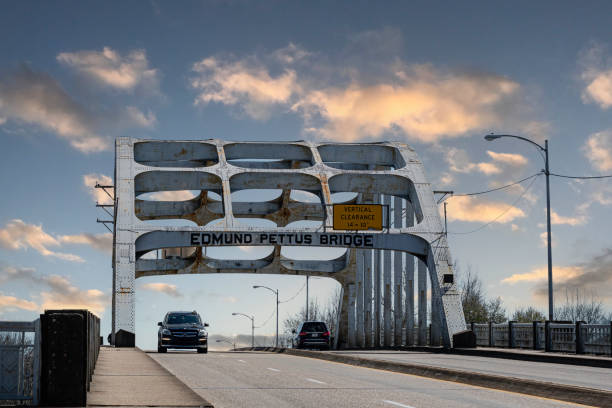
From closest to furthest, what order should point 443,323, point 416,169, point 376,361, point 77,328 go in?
1. point 77,328
2. point 376,361
3. point 443,323
4. point 416,169

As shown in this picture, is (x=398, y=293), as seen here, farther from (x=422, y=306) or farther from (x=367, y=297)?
(x=367, y=297)

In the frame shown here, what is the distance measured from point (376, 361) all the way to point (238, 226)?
902 inches

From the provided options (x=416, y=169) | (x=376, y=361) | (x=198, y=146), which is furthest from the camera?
(x=198, y=146)

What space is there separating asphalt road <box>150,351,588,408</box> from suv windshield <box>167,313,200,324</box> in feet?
55.9

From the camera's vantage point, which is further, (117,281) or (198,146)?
(198,146)

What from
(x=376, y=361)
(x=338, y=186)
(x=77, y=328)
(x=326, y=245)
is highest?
(x=338, y=186)

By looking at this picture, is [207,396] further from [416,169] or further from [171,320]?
[416,169]

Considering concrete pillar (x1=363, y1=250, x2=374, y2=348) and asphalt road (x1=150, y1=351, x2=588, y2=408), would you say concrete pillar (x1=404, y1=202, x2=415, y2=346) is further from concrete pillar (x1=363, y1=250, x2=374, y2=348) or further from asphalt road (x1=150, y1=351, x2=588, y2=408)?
asphalt road (x1=150, y1=351, x2=588, y2=408)

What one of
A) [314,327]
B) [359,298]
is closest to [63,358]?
[314,327]

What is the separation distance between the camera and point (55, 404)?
1077cm

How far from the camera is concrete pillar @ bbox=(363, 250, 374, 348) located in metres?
61.8

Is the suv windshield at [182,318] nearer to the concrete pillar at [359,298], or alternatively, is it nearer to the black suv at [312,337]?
the black suv at [312,337]

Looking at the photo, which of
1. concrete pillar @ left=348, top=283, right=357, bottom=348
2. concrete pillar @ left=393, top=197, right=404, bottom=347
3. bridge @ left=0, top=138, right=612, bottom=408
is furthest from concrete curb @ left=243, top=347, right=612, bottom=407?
concrete pillar @ left=348, top=283, right=357, bottom=348

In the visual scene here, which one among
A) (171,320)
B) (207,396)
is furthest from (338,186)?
(207,396)
